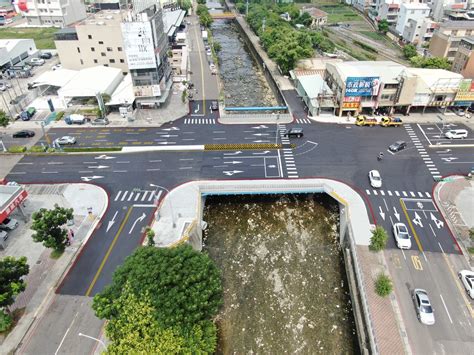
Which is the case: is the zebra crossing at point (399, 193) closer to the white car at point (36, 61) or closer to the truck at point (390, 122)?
the truck at point (390, 122)

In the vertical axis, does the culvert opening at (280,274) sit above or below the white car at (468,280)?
below

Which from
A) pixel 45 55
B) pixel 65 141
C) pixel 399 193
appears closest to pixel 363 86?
pixel 399 193

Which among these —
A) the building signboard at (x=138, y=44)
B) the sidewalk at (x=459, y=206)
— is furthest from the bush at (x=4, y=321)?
the sidewalk at (x=459, y=206)

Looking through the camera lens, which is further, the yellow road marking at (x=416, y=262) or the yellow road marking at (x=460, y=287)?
the yellow road marking at (x=416, y=262)

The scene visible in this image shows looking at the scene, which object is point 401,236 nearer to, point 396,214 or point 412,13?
point 396,214

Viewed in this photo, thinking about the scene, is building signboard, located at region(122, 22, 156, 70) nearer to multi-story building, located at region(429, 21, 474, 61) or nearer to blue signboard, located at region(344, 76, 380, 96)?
blue signboard, located at region(344, 76, 380, 96)

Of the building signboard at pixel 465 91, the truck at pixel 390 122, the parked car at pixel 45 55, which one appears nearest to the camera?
the building signboard at pixel 465 91
